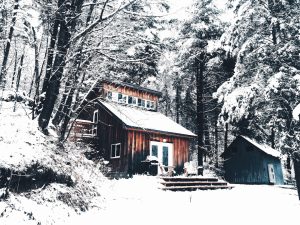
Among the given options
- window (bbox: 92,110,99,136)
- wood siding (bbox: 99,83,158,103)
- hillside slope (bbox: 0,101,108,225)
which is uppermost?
wood siding (bbox: 99,83,158,103)

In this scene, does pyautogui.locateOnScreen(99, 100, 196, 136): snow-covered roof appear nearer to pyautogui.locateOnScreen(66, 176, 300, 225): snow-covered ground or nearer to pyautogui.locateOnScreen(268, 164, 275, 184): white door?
pyautogui.locateOnScreen(268, 164, 275, 184): white door

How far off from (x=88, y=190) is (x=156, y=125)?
1366cm

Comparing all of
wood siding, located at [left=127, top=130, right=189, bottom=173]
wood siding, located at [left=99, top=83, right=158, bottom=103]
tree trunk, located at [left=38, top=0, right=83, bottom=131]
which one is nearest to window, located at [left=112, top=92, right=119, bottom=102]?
wood siding, located at [left=99, top=83, right=158, bottom=103]

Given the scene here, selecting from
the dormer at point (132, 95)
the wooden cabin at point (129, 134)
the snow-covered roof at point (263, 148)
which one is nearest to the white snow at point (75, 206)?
the wooden cabin at point (129, 134)

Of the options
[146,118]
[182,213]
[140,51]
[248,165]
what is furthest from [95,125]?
[182,213]

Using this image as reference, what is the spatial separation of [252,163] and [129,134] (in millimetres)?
12852

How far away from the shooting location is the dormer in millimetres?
24391

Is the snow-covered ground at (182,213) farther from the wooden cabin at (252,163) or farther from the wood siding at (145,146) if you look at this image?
the wooden cabin at (252,163)

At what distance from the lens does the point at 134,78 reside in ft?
109

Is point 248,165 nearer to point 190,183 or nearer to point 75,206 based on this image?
point 190,183

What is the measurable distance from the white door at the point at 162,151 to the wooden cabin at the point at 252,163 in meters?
7.87

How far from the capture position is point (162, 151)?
22.3 metres

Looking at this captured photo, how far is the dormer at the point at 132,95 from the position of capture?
80.0 feet

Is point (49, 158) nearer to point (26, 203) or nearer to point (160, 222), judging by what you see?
point (26, 203)
